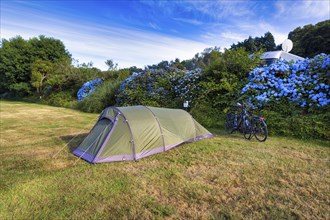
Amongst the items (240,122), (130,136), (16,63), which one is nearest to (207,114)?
(240,122)

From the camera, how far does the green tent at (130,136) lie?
3.51m

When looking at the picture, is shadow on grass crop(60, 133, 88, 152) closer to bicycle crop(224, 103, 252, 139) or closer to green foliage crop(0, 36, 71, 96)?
bicycle crop(224, 103, 252, 139)

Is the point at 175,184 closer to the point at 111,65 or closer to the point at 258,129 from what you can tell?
the point at 258,129

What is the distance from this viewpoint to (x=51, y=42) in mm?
19297

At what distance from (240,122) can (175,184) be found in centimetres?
331

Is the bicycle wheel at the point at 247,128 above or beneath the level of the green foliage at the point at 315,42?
beneath

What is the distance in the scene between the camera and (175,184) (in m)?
2.74

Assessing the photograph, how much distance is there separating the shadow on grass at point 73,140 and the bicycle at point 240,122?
4.14 m

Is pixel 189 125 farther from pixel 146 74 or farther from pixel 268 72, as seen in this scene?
pixel 146 74

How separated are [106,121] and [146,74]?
21.6ft

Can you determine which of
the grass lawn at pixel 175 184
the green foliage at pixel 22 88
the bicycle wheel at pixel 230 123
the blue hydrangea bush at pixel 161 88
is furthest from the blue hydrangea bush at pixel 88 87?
the bicycle wheel at pixel 230 123

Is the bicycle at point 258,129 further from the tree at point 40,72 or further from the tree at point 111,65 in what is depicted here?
the tree at point 40,72

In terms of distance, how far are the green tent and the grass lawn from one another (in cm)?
16

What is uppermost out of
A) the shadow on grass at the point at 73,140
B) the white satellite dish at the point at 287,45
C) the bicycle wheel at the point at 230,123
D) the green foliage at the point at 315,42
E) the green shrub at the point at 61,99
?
the green foliage at the point at 315,42
